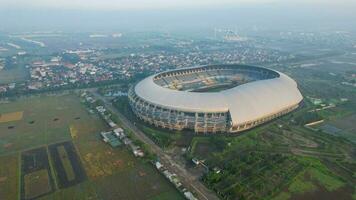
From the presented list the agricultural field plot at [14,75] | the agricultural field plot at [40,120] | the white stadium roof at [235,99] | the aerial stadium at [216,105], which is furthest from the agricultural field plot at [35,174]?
the agricultural field plot at [14,75]

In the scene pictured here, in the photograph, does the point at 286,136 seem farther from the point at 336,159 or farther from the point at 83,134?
the point at 83,134

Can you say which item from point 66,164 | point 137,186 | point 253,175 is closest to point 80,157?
point 66,164

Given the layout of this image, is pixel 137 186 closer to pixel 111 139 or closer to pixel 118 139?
pixel 118 139

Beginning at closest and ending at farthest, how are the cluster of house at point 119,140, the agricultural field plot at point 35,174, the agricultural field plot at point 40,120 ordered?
the agricultural field plot at point 35,174
the cluster of house at point 119,140
the agricultural field plot at point 40,120

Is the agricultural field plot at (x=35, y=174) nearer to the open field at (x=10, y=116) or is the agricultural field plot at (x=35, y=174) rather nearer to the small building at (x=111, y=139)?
the small building at (x=111, y=139)

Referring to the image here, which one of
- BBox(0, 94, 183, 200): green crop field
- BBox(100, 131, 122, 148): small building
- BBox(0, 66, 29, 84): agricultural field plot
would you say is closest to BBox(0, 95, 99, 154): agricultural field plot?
BBox(0, 94, 183, 200): green crop field

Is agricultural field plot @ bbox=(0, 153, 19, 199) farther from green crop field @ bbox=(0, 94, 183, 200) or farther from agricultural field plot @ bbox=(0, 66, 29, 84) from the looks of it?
agricultural field plot @ bbox=(0, 66, 29, 84)
